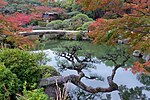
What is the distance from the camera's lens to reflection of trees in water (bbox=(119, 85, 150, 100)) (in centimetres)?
638

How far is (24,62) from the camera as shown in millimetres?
4492

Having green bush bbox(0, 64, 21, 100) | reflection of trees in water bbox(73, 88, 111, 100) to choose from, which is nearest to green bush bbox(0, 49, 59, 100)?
green bush bbox(0, 64, 21, 100)

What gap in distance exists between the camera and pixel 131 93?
22.0ft

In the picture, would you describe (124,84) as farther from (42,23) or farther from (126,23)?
(42,23)

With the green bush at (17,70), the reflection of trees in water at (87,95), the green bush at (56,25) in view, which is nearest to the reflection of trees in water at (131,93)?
the reflection of trees in water at (87,95)

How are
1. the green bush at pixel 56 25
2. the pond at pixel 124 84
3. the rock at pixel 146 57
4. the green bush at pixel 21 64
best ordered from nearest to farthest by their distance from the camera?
the green bush at pixel 21 64, the pond at pixel 124 84, the rock at pixel 146 57, the green bush at pixel 56 25

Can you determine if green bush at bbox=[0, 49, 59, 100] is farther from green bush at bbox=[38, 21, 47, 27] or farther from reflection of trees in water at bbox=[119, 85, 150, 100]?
green bush at bbox=[38, 21, 47, 27]

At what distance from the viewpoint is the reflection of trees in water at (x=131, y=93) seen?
6.38m

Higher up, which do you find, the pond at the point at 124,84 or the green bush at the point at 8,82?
the green bush at the point at 8,82

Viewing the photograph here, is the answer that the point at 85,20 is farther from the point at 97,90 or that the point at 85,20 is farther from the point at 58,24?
the point at 97,90

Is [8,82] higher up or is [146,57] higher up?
[8,82]

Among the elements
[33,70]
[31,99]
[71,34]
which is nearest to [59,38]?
[71,34]

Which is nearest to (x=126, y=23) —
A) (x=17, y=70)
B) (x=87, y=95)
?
(x=17, y=70)

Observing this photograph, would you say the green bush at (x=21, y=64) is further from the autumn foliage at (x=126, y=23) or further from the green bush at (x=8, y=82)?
the autumn foliage at (x=126, y=23)
